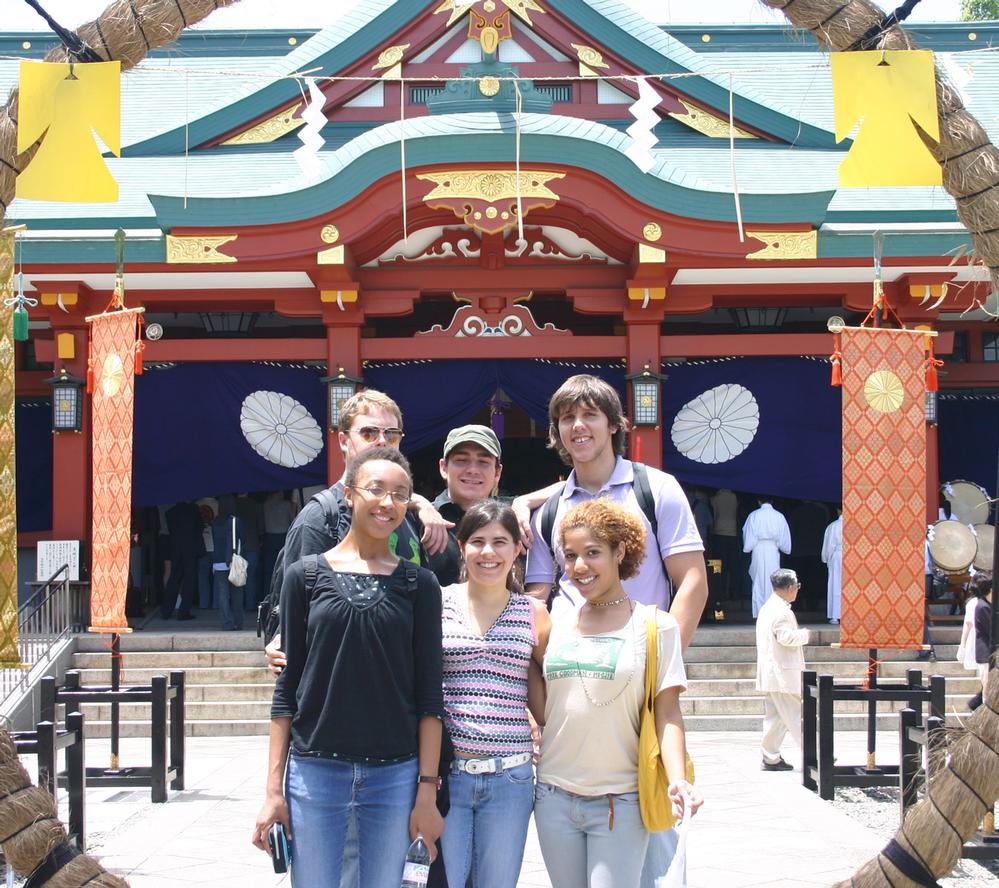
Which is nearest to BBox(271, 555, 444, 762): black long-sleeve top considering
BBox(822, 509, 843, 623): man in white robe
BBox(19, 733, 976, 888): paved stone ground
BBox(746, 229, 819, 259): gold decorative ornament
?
BBox(19, 733, 976, 888): paved stone ground

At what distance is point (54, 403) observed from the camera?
1193 cm

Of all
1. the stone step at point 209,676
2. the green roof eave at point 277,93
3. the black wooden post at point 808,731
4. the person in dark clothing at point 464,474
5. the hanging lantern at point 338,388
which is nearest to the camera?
the person in dark clothing at point 464,474

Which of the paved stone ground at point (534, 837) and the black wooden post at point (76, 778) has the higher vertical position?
the black wooden post at point (76, 778)

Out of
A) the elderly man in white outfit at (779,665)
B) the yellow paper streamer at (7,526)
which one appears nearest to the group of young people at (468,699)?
the yellow paper streamer at (7,526)

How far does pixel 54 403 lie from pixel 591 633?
32.0 ft

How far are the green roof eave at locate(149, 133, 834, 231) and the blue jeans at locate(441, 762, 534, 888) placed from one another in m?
8.31

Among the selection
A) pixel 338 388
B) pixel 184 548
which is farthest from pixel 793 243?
pixel 184 548

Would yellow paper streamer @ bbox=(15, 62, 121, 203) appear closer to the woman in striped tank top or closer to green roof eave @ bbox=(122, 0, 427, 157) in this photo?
the woman in striped tank top

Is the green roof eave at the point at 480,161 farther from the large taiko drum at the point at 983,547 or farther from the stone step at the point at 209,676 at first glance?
the stone step at the point at 209,676

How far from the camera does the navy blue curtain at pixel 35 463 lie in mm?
13812

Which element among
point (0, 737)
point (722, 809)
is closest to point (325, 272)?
point (722, 809)

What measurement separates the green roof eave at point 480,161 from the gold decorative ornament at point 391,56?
104 inches

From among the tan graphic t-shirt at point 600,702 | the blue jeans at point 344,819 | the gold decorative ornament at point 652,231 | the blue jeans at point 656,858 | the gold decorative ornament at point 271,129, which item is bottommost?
the blue jeans at point 656,858

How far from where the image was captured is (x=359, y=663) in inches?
127
